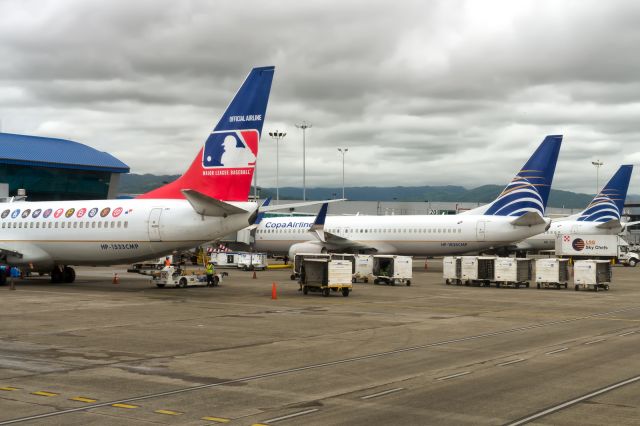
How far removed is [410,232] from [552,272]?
60.6 ft

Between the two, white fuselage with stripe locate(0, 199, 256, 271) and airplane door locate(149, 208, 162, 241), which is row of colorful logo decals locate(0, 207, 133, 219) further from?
airplane door locate(149, 208, 162, 241)

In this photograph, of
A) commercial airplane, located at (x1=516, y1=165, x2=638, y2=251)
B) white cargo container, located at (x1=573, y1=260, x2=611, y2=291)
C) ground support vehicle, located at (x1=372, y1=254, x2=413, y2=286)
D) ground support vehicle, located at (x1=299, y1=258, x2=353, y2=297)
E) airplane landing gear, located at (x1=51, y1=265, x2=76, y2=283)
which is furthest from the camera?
commercial airplane, located at (x1=516, y1=165, x2=638, y2=251)

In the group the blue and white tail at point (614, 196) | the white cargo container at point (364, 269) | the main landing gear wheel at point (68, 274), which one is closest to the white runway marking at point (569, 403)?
the white cargo container at point (364, 269)

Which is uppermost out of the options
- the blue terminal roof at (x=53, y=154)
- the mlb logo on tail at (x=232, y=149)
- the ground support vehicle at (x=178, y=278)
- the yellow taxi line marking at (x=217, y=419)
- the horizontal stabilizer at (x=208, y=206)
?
the blue terminal roof at (x=53, y=154)

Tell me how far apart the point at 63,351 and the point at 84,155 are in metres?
72.4

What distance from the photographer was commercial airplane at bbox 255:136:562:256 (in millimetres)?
52562

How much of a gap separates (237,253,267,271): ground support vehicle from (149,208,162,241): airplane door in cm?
2406

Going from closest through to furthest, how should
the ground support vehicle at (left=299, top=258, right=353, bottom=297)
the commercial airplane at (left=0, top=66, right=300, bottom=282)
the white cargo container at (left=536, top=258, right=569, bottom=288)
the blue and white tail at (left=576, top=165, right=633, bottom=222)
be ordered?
1. the commercial airplane at (left=0, top=66, right=300, bottom=282)
2. the ground support vehicle at (left=299, top=258, right=353, bottom=297)
3. the white cargo container at (left=536, top=258, right=569, bottom=288)
4. the blue and white tail at (left=576, top=165, right=633, bottom=222)

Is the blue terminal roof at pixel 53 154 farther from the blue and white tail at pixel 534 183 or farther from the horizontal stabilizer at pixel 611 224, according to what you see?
the horizontal stabilizer at pixel 611 224

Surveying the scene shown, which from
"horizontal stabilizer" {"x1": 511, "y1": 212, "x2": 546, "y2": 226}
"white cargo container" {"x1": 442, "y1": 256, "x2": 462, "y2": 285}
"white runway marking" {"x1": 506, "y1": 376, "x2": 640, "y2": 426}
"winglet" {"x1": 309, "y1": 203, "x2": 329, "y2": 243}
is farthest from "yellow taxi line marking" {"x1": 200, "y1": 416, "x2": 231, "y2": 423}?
"winglet" {"x1": 309, "y1": 203, "x2": 329, "y2": 243}

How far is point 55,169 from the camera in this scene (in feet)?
267

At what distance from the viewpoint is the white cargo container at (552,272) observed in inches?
1630

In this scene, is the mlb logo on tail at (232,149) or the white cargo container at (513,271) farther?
the white cargo container at (513,271)

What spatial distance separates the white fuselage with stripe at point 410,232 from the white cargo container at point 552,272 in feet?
37.6
